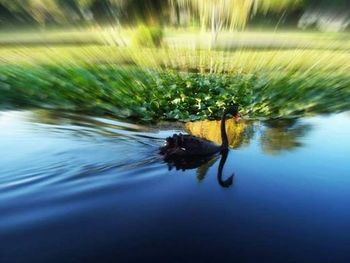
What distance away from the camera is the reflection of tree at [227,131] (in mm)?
7095

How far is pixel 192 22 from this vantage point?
1948cm

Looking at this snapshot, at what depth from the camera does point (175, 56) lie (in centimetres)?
1569

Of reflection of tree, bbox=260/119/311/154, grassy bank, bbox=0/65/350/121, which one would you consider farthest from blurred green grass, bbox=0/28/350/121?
reflection of tree, bbox=260/119/311/154

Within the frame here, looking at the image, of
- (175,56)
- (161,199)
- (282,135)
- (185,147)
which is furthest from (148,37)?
(161,199)

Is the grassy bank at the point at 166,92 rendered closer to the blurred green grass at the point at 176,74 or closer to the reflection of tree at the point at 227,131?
the blurred green grass at the point at 176,74

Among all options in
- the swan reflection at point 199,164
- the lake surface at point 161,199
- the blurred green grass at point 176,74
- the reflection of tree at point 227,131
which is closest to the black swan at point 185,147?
the swan reflection at point 199,164

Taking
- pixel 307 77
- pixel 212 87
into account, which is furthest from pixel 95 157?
pixel 307 77

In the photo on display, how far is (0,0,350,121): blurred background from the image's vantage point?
9242mm

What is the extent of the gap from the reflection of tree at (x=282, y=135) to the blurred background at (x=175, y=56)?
65 cm

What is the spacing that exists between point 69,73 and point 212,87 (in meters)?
2.93

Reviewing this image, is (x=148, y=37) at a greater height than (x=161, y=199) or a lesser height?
greater

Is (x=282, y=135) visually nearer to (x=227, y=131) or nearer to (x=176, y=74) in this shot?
(x=227, y=131)

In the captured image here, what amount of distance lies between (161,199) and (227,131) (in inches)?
126

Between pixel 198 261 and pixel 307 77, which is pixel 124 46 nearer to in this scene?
pixel 307 77
